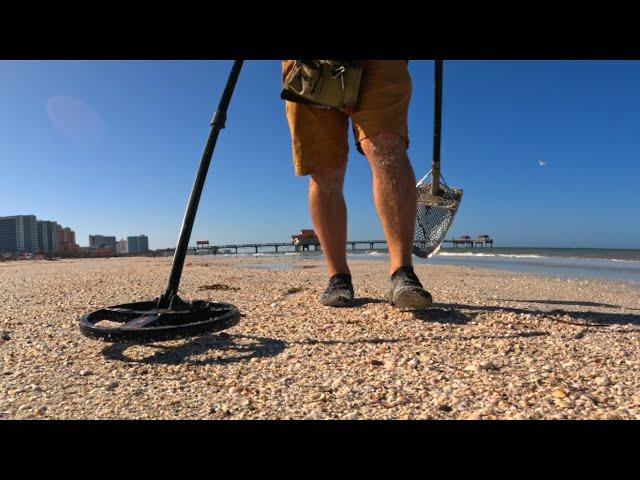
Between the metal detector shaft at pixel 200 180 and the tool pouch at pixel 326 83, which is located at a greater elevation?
the tool pouch at pixel 326 83

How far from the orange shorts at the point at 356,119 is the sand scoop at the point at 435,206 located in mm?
1203

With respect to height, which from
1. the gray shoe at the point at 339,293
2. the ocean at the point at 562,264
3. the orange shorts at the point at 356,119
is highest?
the orange shorts at the point at 356,119

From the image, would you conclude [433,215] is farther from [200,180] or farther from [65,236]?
[65,236]

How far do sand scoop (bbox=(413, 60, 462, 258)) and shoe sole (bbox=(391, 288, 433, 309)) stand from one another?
1.74 metres

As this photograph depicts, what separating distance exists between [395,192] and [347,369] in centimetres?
122

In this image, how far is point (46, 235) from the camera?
203ft

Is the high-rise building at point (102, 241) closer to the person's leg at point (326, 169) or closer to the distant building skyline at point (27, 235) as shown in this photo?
the distant building skyline at point (27, 235)

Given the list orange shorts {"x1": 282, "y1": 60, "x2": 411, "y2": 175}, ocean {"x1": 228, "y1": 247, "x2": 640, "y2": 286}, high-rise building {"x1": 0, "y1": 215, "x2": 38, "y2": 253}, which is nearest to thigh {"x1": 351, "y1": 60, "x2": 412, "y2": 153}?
orange shorts {"x1": 282, "y1": 60, "x2": 411, "y2": 175}

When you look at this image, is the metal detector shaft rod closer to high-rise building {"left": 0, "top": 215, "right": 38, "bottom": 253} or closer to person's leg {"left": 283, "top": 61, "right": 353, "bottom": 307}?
person's leg {"left": 283, "top": 61, "right": 353, "bottom": 307}

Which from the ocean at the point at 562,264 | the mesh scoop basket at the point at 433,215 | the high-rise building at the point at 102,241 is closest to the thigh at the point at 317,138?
the mesh scoop basket at the point at 433,215

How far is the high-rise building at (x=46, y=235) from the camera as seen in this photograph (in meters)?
61.0

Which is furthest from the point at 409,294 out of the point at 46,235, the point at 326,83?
the point at 46,235

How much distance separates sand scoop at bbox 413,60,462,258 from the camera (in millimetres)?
3665
